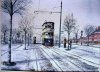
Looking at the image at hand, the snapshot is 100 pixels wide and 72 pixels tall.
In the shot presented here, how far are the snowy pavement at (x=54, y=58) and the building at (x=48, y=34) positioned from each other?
95 millimetres

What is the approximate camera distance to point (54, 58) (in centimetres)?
343

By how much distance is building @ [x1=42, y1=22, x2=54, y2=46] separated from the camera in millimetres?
3521

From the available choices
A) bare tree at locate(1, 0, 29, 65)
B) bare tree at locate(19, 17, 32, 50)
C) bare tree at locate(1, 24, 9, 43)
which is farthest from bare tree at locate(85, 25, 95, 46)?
bare tree at locate(1, 24, 9, 43)

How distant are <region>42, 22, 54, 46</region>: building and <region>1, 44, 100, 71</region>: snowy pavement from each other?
10cm

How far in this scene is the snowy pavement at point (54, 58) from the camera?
3.31m

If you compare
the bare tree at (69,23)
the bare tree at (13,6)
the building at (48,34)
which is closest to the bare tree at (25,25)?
the bare tree at (13,6)

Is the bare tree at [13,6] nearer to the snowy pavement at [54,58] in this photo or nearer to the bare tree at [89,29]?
the snowy pavement at [54,58]

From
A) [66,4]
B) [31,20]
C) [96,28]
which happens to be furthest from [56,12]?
[96,28]

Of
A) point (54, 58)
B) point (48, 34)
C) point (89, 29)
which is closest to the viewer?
point (89, 29)

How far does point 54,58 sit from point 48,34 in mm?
417

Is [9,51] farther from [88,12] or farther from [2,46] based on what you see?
[88,12]

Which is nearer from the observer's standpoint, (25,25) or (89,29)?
(89,29)

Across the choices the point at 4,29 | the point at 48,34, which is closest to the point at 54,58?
the point at 48,34

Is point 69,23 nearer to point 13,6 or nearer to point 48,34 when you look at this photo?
point 48,34
